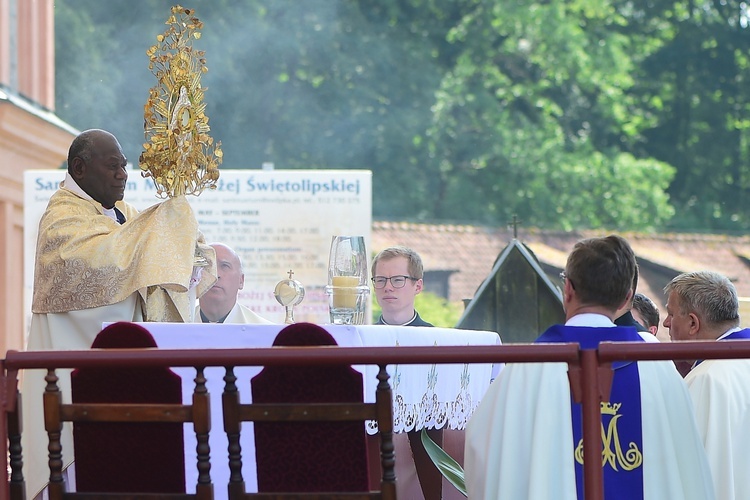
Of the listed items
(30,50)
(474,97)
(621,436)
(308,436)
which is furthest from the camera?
(474,97)

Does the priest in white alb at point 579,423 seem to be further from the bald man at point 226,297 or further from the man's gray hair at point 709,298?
the bald man at point 226,297

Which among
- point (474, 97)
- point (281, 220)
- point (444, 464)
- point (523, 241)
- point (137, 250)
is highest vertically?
point (474, 97)

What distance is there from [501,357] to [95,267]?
183 centimetres

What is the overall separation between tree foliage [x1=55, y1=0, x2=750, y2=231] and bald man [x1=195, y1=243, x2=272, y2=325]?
63.2 ft

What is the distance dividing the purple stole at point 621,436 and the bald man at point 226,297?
2.42 m

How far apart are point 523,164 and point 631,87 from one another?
4.46m

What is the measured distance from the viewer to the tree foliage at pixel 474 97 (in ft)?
89.1

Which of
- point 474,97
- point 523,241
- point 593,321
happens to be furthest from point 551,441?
point 474,97

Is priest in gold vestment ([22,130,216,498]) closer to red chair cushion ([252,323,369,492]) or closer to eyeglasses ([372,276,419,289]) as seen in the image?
red chair cushion ([252,323,369,492])

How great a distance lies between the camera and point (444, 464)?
16.4ft

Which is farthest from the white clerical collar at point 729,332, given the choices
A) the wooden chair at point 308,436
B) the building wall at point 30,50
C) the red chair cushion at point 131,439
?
the building wall at point 30,50

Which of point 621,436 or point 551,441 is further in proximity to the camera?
point 621,436

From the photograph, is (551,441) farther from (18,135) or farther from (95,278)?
(18,135)

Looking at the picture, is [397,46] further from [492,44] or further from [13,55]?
[13,55]
